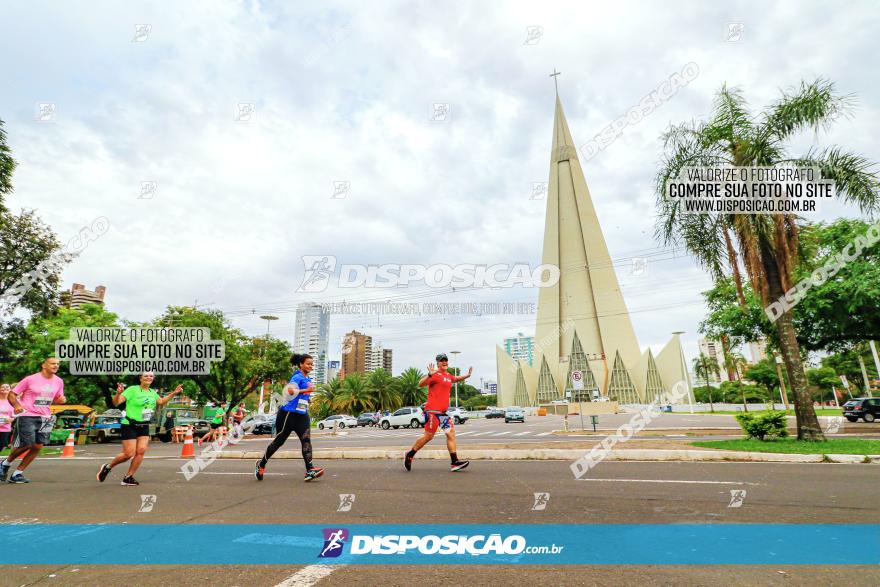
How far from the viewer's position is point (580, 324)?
79688mm

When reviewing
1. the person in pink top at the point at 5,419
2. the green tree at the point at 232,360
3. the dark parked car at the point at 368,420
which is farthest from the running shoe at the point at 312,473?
the dark parked car at the point at 368,420

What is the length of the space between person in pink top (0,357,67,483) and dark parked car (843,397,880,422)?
35.5 meters

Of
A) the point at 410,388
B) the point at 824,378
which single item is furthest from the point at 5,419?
the point at 824,378

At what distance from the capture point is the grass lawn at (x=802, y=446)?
959cm

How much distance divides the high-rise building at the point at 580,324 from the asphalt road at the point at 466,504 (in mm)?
71674

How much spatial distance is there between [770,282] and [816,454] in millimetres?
4910

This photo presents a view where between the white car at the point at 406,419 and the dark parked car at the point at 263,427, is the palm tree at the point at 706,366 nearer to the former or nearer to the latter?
the white car at the point at 406,419

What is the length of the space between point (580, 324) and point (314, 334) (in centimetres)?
6562

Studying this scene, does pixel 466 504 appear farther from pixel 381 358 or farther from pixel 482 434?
pixel 381 358

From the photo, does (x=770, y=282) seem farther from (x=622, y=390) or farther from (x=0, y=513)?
(x=622, y=390)

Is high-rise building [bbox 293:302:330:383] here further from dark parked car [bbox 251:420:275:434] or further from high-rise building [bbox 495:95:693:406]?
dark parked car [bbox 251:420:275:434]

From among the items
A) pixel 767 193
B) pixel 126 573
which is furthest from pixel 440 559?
pixel 767 193

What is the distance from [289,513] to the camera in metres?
4.77

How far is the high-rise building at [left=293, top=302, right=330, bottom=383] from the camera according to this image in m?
107
